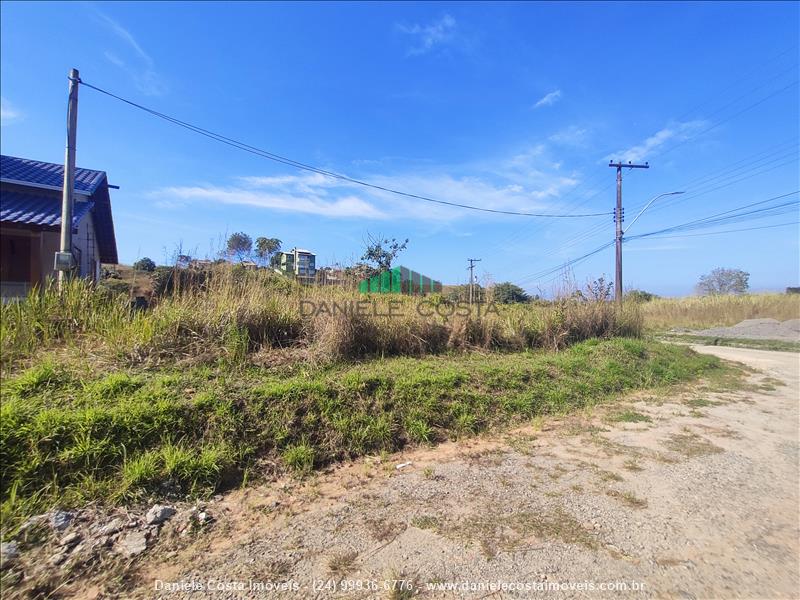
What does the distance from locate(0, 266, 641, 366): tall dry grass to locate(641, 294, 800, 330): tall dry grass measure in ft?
65.9

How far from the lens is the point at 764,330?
789 inches

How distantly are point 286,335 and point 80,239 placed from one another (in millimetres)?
10738

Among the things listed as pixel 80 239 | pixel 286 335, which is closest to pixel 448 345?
pixel 286 335

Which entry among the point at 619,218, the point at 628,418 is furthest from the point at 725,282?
the point at 628,418

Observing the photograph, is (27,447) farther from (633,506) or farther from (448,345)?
(448,345)

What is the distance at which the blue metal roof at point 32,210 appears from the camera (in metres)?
8.73

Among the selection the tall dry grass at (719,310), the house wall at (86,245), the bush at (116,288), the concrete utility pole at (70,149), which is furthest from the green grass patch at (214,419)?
the tall dry grass at (719,310)

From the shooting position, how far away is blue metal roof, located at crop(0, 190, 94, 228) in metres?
8.73

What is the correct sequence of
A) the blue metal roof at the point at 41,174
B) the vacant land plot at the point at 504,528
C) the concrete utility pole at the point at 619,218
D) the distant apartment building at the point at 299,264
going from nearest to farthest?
the vacant land plot at the point at 504,528, the distant apartment building at the point at 299,264, the blue metal roof at the point at 41,174, the concrete utility pole at the point at 619,218

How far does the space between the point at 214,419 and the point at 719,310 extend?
108 feet

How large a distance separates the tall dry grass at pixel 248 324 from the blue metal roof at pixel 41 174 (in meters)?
8.34

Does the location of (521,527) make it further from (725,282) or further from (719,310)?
(725,282)

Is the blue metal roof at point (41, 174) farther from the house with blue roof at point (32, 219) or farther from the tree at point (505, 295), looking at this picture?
the tree at point (505, 295)

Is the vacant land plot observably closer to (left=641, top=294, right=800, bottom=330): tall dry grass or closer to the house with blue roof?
the house with blue roof
